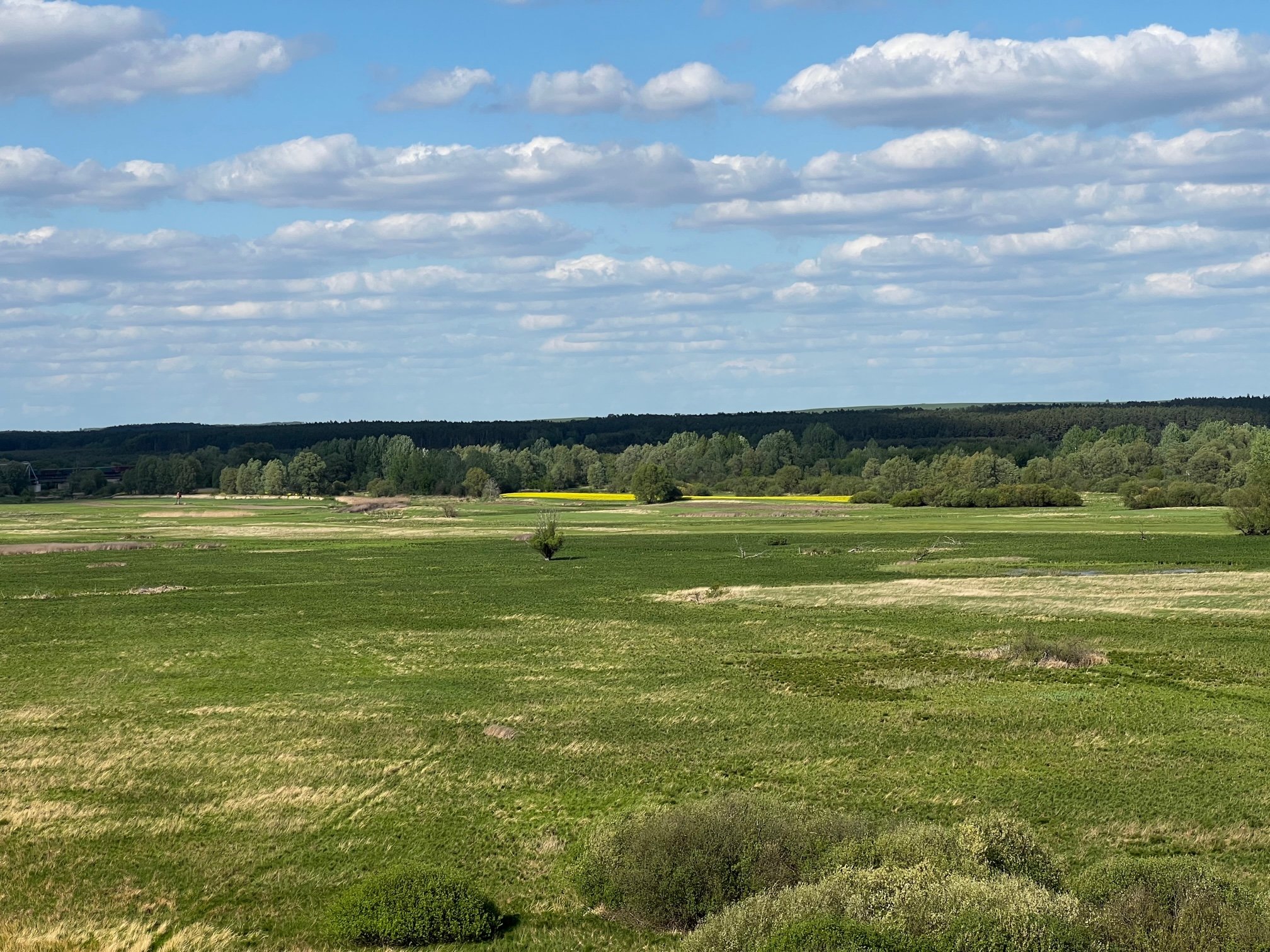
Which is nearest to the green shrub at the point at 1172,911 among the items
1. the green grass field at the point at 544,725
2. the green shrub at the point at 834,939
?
the green shrub at the point at 834,939

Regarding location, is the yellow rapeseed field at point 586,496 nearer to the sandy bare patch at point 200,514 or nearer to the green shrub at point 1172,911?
the sandy bare patch at point 200,514

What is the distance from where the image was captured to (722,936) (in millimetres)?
14445

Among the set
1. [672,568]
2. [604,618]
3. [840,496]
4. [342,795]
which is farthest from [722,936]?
[840,496]

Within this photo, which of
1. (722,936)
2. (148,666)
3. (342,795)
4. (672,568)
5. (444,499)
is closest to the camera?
(722,936)

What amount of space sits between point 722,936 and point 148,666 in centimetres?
2743

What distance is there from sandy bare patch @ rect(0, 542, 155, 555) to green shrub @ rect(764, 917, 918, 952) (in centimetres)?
8339

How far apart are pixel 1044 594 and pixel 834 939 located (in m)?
42.0

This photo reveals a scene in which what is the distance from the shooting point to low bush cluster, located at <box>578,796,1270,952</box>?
13656mm

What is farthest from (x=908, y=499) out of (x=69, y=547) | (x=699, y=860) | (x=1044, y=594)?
(x=699, y=860)

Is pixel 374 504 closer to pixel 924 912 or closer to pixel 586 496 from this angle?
pixel 586 496

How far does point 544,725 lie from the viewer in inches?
1120

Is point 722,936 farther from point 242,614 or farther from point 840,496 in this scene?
point 840,496

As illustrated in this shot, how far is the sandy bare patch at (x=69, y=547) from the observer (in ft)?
289

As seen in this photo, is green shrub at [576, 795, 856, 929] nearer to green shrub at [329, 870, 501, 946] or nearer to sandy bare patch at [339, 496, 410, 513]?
green shrub at [329, 870, 501, 946]
